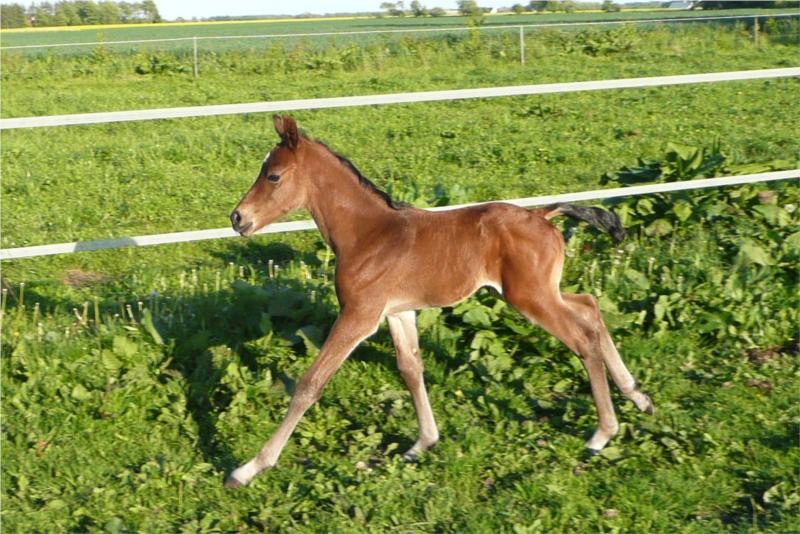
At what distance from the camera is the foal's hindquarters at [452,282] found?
4.64m

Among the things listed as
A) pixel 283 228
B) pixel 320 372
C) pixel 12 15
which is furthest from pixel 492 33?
pixel 12 15

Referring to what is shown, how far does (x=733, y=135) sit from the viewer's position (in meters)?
11.8

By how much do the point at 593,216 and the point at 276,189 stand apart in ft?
4.94

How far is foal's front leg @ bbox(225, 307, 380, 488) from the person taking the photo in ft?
15.0

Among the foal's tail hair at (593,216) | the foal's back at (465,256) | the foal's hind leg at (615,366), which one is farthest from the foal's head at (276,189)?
the foal's hind leg at (615,366)

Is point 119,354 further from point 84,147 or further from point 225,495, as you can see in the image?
point 84,147

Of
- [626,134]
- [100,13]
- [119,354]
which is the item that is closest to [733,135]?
[626,134]

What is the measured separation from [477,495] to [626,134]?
27.6 feet

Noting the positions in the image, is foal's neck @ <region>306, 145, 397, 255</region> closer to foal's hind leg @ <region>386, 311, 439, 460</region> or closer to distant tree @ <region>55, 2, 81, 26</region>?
foal's hind leg @ <region>386, 311, 439, 460</region>

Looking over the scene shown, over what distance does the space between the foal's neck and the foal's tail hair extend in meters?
0.79

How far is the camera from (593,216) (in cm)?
507

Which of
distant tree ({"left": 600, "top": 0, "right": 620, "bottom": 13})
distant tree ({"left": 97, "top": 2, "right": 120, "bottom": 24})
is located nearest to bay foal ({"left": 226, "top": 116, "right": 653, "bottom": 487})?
distant tree ({"left": 600, "top": 0, "right": 620, "bottom": 13})

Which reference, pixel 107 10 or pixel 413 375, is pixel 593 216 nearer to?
pixel 413 375

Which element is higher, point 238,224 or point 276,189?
point 276,189
